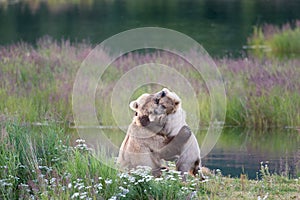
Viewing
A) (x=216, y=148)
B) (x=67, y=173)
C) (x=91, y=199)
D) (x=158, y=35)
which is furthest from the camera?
(x=158, y=35)

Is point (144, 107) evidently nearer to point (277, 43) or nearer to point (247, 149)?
point (247, 149)

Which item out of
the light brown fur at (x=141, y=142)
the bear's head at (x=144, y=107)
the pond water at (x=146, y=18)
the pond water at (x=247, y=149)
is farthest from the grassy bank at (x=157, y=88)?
the pond water at (x=146, y=18)

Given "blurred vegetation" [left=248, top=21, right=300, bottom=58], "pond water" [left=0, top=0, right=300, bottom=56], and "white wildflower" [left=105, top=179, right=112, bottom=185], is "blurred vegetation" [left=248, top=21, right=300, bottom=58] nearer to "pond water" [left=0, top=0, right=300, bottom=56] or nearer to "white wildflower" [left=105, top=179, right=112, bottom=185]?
"pond water" [left=0, top=0, right=300, bottom=56]

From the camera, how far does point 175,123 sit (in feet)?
25.4

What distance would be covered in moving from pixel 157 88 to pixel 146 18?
1908 cm

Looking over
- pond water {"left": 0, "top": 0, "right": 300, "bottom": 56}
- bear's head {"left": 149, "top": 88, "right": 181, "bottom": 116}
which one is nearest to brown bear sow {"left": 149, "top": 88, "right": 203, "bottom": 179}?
bear's head {"left": 149, "top": 88, "right": 181, "bottom": 116}

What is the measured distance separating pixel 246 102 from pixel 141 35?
49.6ft

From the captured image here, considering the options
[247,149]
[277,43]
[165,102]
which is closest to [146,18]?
[277,43]

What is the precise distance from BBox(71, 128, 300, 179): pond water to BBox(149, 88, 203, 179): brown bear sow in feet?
5.47

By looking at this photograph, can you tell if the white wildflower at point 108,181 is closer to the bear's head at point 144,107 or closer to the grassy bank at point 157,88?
the bear's head at point 144,107

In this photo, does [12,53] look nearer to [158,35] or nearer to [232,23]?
[158,35]

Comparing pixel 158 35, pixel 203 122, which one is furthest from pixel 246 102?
pixel 158 35

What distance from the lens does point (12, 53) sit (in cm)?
1666

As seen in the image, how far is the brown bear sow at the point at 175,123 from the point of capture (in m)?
7.62
